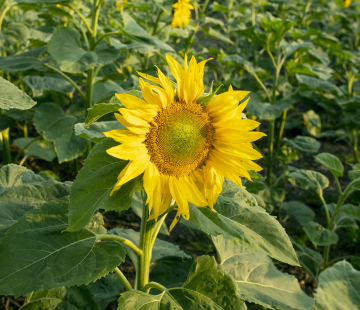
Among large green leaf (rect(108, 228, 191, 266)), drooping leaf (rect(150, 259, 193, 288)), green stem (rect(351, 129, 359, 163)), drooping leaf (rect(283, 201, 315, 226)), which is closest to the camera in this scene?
large green leaf (rect(108, 228, 191, 266))

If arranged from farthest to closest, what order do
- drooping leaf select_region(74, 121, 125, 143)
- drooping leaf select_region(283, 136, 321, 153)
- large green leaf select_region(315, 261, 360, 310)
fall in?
drooping leaf select_region(283, 136, 321, 153), large green leaf select_region(315, 261, 360, 310), drooping leaf select_region(74, 121, 125, 143)

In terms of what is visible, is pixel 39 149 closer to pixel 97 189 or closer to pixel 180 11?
pixel 180 11

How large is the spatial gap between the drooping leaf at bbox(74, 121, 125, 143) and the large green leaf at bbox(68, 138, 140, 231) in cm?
9

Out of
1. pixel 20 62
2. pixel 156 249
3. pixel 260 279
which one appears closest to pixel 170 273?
pixel 156 249

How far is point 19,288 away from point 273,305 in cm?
67

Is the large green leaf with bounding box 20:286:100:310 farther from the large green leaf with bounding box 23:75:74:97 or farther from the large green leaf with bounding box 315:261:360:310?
the large green leaf with bounding box 23:75:74:97

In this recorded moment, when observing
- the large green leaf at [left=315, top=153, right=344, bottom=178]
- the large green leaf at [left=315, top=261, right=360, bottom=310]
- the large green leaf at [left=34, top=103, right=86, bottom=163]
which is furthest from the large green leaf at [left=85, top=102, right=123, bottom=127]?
the large green leaf at [left=315, top=153, right=344, bottom=178]

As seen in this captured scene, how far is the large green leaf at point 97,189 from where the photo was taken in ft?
2.70

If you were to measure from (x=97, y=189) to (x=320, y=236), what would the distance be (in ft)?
4.94

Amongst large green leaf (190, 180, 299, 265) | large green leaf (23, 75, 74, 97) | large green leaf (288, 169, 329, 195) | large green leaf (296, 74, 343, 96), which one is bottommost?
large green leaf (288, 169, 329, 195)

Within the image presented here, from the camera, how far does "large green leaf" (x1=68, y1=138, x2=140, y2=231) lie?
0.82 metres

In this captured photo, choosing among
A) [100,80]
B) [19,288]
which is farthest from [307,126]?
[19,288]

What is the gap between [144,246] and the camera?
105 cm

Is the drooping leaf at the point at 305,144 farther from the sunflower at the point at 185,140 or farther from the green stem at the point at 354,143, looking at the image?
the sunflower at the point at 185,140
